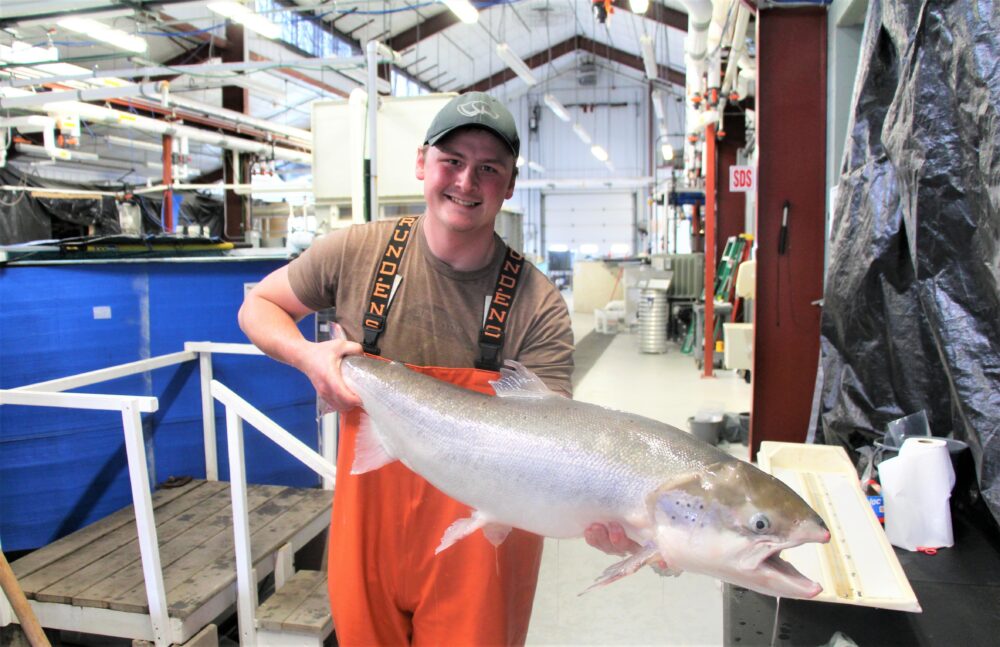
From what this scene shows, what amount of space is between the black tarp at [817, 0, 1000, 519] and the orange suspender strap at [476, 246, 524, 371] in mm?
1275

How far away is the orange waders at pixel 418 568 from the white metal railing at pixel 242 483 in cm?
96

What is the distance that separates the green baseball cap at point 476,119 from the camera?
4.59ft

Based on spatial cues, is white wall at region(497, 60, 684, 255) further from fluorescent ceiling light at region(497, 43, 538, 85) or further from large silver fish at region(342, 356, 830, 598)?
large silver fish at region(342, 356, 830, 598)

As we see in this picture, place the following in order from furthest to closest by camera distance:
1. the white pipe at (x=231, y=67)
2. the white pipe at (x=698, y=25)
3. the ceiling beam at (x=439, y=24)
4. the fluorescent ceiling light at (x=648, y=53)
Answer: the ceiling beam at (x=439, y=24)
the fluorescent ceiling light at (x=648, y=53)
the white pipe at (x=698, y=25)
the white pipe at (x=231, y=67)

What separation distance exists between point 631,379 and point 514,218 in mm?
3856

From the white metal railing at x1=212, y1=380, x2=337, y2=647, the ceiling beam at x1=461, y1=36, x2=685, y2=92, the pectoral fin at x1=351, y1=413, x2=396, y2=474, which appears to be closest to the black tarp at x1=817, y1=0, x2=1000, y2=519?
the pectoral fin at x1=351, y1=413, x2=396, y2=474

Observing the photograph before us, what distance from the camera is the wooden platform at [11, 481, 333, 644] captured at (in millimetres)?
2475

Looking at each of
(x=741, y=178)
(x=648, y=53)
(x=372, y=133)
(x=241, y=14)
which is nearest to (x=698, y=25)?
(x=741, y=178)

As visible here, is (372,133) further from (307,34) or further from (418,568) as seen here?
(307,34)

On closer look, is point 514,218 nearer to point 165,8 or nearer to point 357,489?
point 165,8

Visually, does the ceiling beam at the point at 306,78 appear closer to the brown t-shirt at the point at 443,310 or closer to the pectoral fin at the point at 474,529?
the brown t-shirt at the point at 443,310

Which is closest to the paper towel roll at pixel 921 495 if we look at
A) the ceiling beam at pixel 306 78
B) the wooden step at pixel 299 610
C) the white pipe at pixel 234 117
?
the wooden step at pixel 299 610

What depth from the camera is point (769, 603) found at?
2061 millimetres

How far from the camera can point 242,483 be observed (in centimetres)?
255
